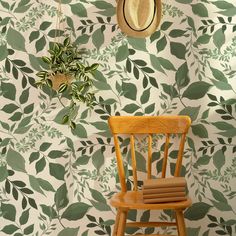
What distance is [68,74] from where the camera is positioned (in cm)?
281

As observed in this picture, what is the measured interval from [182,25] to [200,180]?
100cm

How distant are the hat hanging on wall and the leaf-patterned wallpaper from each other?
0.37 feet

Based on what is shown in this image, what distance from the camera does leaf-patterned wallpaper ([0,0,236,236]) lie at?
9.35ft

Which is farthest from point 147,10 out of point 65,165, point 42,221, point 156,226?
point 42,221

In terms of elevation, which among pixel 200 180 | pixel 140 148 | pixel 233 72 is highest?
pixel 233 72

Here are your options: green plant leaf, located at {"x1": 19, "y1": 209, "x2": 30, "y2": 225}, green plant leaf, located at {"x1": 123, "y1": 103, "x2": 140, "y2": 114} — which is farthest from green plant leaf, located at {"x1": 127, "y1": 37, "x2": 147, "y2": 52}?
green plant leaf, located at {"x1": 19, "y1": 209, "x2": 30, "y2": 225}

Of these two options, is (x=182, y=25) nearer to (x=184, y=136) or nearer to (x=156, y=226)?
(x=184, y=136)

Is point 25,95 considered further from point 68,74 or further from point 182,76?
point 182,76

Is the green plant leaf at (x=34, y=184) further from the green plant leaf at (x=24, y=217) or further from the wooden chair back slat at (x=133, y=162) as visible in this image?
the wooden chair back slat at (x=133, y=162)

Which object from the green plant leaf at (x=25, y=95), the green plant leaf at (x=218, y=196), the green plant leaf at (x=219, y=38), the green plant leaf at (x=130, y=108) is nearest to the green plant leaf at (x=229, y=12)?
the green plant leaf at (x=219, y=38)

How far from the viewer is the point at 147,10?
9.06ft

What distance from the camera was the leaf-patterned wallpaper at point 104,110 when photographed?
2.85 meters

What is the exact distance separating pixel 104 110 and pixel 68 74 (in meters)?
0.33

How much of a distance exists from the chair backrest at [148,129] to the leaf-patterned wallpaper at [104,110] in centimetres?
14
